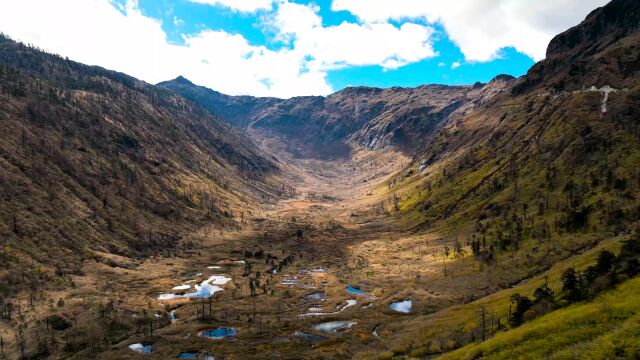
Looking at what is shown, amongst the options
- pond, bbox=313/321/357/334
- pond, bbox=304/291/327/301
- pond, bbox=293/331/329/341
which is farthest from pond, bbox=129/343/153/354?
pond, bbox=304/291/327/301

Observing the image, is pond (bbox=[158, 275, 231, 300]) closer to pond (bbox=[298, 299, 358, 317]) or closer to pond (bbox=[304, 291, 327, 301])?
pond (bbox=[304, 291, 327, 301])

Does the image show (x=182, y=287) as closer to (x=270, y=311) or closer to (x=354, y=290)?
(x=270, y=311)

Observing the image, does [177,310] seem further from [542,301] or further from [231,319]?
[542,301]

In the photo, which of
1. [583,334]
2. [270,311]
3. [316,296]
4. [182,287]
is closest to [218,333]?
[270,311]

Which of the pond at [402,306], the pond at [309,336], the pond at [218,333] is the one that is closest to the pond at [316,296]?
the pond at [402,306]

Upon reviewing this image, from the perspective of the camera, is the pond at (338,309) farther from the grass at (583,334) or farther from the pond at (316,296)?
the grass at (583,334)

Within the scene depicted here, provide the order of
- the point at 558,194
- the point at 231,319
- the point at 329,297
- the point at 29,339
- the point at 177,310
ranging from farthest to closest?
the point at 558,194, the point at 329,297, the point at 177,310, the point at 231,319, the point at 29,339

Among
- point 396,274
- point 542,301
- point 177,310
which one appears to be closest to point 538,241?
point 396,274
